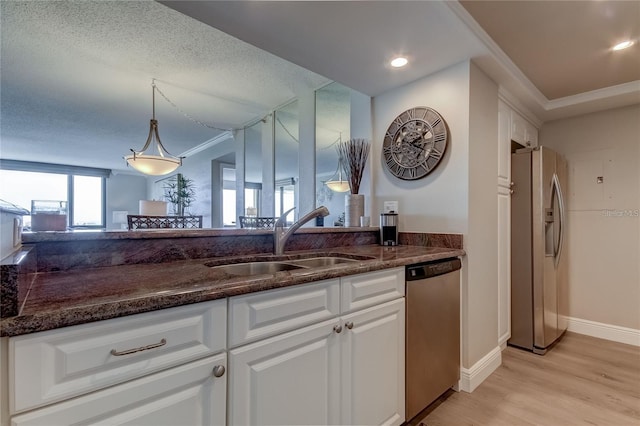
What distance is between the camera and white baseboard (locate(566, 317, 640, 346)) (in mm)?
2643

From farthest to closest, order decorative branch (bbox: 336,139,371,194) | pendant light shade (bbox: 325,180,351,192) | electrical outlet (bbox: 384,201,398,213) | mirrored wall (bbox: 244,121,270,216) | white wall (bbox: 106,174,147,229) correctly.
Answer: white wall (bbox: 106,174,147,229), mirrored wall (bbox: 244,121,270,216), pendant light shade (bbox: 325,180,351,192), decorative branch (bbox: 336,139,371,194), electrical outlet (bbox: 384,201,398,213)

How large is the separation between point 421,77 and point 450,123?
434 millimetres

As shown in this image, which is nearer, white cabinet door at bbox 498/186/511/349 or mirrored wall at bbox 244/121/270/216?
white cabinet door at bbox 498/186/511/349

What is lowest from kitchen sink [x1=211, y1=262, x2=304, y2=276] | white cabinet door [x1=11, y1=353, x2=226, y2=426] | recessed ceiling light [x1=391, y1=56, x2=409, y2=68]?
white cabinet door [x1=11, y1=353, x2=226, y2=426]

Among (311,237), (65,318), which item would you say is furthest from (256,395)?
(311,237)

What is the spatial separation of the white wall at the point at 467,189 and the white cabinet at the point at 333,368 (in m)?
0.74

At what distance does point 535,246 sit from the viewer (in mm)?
2467

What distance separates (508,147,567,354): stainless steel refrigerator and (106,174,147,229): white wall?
9450mm

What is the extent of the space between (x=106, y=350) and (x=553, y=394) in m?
2.46

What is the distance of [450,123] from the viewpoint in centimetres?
203

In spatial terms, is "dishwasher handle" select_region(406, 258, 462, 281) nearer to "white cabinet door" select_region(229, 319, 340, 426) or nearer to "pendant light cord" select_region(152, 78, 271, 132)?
"white cabinet door" select_region(229, 319, 340, 426)

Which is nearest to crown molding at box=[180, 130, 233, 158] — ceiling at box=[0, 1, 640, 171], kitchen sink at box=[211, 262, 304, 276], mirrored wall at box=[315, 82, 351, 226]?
ceiling at box=[0, 1, 640, 171]

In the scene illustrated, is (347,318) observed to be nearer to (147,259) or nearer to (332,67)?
(147,259)

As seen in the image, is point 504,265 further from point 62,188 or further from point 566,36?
point 62,188
